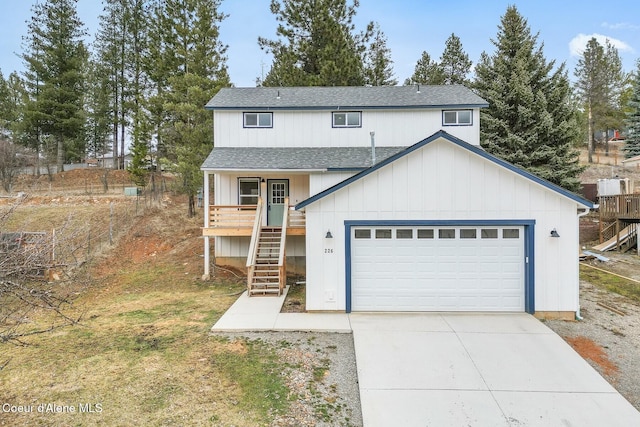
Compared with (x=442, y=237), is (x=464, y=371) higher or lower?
lower

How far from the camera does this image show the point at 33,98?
26344 mm

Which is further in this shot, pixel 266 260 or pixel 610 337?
pixel 266 260

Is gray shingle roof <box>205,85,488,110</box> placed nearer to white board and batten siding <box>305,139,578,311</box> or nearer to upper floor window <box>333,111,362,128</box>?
upper floor window <box>333,111,362,128</box>

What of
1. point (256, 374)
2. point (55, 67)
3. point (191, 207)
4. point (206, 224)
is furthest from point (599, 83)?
point (55, 67)

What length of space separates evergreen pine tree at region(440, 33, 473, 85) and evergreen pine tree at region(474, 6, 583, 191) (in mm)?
10577

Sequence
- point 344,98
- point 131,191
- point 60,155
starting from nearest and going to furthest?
point 344,98
point 131,191
point 60,155

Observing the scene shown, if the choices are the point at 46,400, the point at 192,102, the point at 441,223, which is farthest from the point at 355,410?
the point at 192,102

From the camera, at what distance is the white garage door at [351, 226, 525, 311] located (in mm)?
8898

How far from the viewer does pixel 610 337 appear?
756 centimetres

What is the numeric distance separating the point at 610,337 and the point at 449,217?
426 centimetres

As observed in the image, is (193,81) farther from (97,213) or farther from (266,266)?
(266,266)

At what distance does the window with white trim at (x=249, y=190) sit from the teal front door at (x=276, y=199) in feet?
1.63

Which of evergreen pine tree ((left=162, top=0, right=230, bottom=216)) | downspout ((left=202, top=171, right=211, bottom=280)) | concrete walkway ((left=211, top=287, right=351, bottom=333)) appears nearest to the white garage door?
concrete walkway ((left=211, top=287, right=351, bottom=333))

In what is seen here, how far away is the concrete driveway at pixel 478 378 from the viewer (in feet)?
15.7
